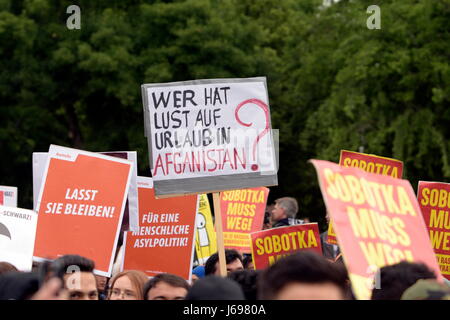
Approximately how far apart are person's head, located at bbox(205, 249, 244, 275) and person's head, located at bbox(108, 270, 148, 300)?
1310 mm

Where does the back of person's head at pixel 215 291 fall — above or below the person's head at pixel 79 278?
above

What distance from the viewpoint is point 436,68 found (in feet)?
81.9

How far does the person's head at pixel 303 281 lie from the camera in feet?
11.6

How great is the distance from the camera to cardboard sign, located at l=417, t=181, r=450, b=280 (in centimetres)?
922

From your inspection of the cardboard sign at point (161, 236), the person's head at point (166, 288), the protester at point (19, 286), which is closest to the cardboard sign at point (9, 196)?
the cardboard sign at point (161, 236)

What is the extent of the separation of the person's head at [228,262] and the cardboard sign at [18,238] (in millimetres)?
1457

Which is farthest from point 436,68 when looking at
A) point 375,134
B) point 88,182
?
point 88,182

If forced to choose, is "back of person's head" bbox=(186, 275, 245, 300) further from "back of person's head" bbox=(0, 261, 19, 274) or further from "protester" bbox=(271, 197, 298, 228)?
"protester" bbox=(271, 197, 298, 228)

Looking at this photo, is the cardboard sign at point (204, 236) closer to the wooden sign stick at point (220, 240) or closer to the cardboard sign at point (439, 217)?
the cardboard sign at point (439, 217)

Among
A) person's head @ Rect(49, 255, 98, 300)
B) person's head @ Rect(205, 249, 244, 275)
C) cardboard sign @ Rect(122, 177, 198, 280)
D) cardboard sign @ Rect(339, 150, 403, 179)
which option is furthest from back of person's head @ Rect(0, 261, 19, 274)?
cardboard sign @ Rect(339, 150, 403, 179)

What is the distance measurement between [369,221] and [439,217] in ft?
18.1

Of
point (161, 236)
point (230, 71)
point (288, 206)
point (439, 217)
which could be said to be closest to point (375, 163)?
point (439, 217)

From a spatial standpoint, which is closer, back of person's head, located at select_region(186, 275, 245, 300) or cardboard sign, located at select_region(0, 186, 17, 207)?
back of person's head, located at select_region(186, 275, 245, 300)

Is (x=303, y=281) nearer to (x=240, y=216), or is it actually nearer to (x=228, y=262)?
(x=228, y=262)
